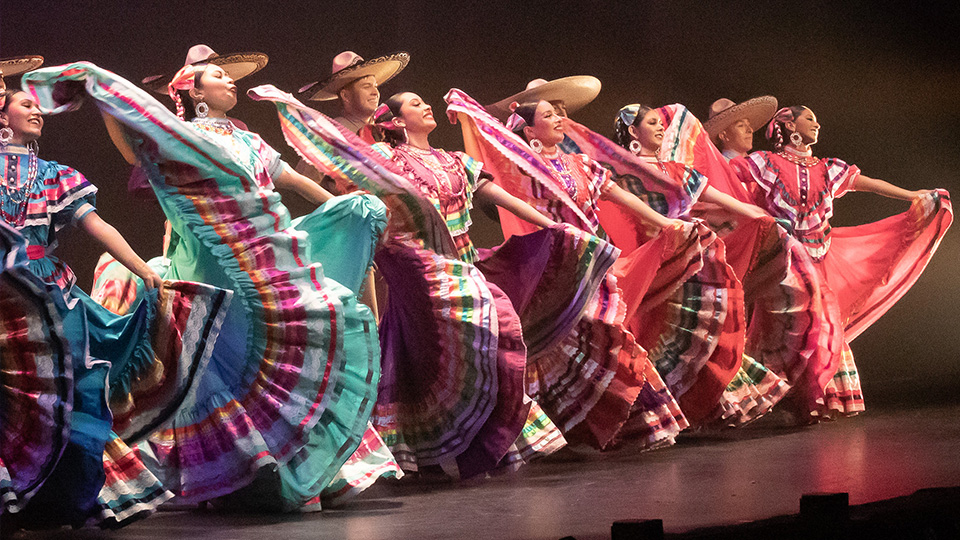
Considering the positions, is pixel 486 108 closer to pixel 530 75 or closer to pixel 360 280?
pixel 530 75

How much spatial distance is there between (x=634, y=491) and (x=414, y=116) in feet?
5.45

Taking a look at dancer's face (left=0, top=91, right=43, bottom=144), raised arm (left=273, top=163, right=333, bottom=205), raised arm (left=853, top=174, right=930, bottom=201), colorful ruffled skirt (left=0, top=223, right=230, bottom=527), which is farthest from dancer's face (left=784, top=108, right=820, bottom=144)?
dancer's face (left=0, top=91, right=43, bottom=144)

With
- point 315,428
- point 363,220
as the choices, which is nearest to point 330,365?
point 315,428

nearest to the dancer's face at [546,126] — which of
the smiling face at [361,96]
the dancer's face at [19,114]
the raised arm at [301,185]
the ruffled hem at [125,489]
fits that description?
the smiling face at [361,96]

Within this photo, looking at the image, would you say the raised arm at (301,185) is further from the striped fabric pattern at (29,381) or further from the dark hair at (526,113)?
the dark hair at (526,113)

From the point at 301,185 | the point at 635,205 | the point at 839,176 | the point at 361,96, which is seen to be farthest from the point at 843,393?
the point at 301,185

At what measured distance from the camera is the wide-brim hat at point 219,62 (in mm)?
4371

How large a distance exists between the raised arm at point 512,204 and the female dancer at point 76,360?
5.32 feet

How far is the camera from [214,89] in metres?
4.29

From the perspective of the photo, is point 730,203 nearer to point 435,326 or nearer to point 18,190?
point 435,326

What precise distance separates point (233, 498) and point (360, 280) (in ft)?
2.70

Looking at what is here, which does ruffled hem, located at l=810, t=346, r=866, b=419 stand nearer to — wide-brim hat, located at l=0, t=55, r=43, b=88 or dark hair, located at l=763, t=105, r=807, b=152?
dark hair, located at l=763, t=105, r=807, b=152

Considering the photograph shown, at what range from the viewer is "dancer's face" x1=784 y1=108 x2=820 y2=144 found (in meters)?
6.60

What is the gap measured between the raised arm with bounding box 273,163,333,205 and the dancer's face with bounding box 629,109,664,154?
205 centimetres
